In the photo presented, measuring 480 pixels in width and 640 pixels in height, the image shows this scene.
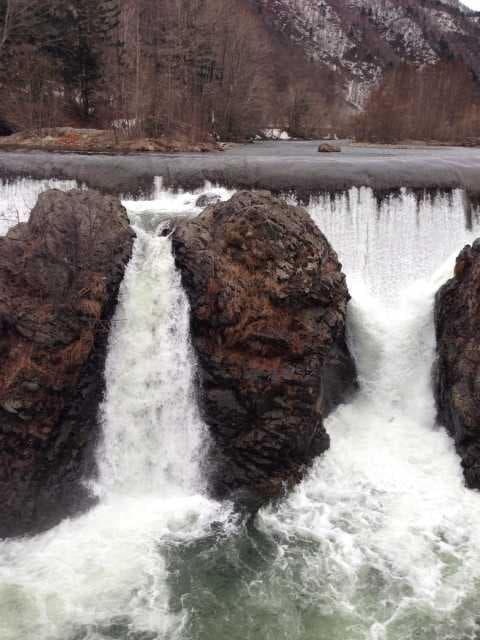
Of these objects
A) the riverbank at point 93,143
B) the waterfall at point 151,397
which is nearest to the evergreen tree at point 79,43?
the riverbank at point 93,143

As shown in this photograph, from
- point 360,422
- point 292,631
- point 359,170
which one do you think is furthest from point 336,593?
point 359,170

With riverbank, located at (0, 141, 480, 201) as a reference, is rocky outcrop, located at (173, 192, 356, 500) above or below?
below

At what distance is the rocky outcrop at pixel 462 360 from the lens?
9.50 meters

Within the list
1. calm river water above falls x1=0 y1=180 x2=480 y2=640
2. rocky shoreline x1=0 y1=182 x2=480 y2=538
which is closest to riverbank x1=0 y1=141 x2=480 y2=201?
calm river water above falls x1=0 y1=180 x2=480 y2=640

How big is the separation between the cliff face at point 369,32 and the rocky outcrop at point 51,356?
91.0 metres

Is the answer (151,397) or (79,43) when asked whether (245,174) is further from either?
(79,43)

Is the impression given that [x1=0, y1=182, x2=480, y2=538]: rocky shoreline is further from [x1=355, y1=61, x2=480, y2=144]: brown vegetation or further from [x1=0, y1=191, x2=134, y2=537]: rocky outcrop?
[x1=355, y1=61, x2=480, y2=144]: brown vegetation

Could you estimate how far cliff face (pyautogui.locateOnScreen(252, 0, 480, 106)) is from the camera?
334 ft

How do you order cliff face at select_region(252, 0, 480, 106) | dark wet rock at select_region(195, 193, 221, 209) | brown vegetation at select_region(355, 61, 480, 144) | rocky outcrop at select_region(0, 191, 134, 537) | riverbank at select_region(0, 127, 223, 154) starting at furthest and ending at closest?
1. cliff face at select_region(252, 0, 480, 106)
2. brown vegetation at select_region(355, 61, 480, 144)
3. riverbank at select_region(0, 127, 223, 154)
4. dark wet rock at select_region(195, 193, 221, 209)
5. rocky outcrop at select_region(0, 191, 134, 537)

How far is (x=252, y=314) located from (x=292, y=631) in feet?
15.7

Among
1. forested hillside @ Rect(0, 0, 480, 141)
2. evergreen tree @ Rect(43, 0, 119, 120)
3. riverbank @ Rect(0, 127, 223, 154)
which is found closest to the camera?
riverbank @ Rect(0, 127, 223, 154)

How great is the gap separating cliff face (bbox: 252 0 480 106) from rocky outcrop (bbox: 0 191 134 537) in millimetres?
90985

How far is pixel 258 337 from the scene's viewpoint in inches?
378

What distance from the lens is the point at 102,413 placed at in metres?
9.37
